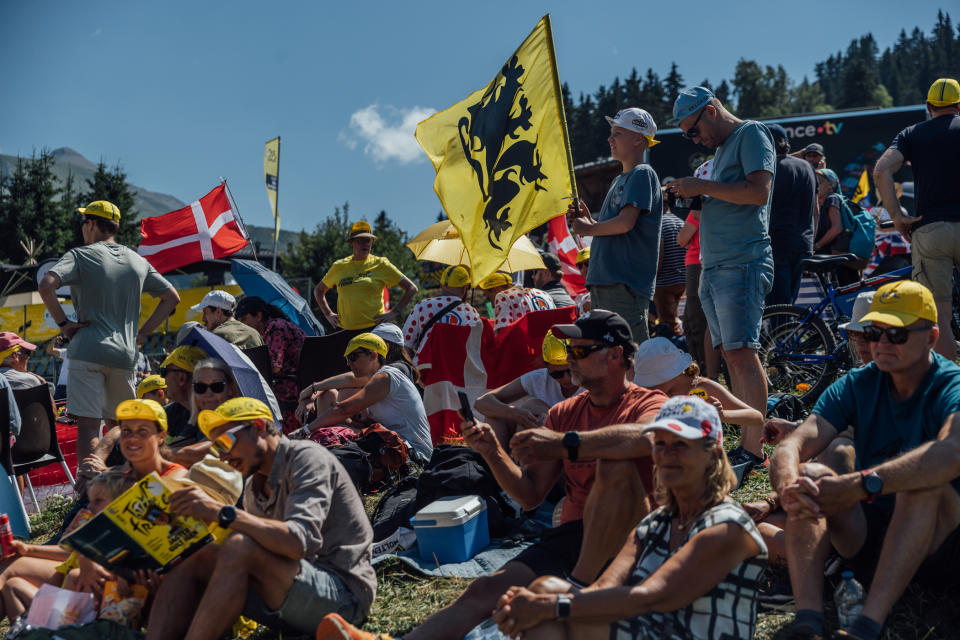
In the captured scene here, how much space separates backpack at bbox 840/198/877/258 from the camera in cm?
794

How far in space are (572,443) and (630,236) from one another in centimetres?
250

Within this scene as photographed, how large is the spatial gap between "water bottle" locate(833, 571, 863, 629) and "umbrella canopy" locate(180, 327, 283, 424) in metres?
3.22

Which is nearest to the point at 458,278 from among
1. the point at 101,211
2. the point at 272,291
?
the point at 272,291

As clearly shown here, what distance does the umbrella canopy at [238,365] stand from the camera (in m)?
5.13

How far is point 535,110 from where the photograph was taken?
18.4 ft

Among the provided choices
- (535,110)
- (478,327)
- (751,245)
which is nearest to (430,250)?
(478,327)

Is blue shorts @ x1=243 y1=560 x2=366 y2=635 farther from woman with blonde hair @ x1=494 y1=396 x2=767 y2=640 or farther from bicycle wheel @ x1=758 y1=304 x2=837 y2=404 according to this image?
bicycle wheel @ x1=758 y1=304 x2=837 y2=404

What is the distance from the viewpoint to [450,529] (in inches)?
180

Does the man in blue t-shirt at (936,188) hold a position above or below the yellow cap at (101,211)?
below

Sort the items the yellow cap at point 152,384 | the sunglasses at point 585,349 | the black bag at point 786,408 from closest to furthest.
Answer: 1. the sunglasses at point 585,349
2. the black bag at point 786,408
3. the yellow cap at point 152,384

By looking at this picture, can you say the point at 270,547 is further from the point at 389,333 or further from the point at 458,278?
the point at 458,278

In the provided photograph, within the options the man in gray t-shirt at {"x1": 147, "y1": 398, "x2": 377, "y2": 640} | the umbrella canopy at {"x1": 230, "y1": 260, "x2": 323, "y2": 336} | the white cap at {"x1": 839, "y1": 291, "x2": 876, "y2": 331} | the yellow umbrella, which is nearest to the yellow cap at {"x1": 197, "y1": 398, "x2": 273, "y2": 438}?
the man in gray t-shirt at {"x1": 147, "y1": 398, "x2": 377, "y2": 640}

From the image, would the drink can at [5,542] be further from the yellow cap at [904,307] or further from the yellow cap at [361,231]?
the yellow cap at [361,231]

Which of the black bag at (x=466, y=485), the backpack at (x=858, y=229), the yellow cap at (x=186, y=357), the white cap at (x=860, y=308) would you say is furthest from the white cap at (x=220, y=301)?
the backpack at (x=858, y=229)
